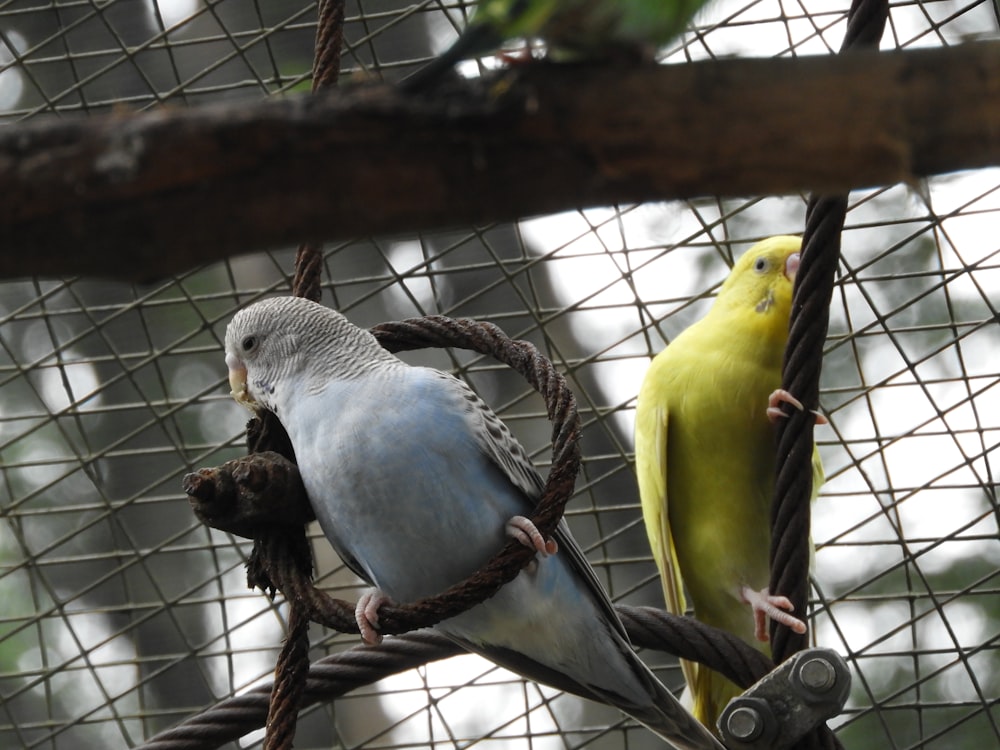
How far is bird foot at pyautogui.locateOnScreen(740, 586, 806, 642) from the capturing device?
164 centimetres

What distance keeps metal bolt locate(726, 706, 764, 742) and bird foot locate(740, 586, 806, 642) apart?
0.16m

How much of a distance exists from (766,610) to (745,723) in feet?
1.30

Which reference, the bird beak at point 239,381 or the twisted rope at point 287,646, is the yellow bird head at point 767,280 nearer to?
the bird beak at point 239,381

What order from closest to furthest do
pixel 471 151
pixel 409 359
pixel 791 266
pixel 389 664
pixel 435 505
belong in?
pixel 471 151
pixel 435 505
pixel 389 664
pixel 791 266
pixel 409 359

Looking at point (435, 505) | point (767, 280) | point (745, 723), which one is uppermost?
point (767, 280)

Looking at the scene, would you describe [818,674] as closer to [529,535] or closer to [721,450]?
[529,535]

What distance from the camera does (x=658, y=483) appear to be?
2326 mm

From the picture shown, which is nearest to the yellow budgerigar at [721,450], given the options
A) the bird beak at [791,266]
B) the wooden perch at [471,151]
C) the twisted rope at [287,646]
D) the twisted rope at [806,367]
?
the bird beak at [791,266]

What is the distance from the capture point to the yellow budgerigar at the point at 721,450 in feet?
7.43

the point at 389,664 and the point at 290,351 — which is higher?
the point at 290,351

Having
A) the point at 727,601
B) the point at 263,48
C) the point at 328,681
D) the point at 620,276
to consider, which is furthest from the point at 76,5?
the point at 727,601

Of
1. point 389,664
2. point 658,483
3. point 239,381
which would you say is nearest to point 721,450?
point 658,483

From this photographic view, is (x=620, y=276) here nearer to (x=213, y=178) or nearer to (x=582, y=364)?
(x=582, y=364)

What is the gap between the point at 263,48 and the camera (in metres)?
2.79
